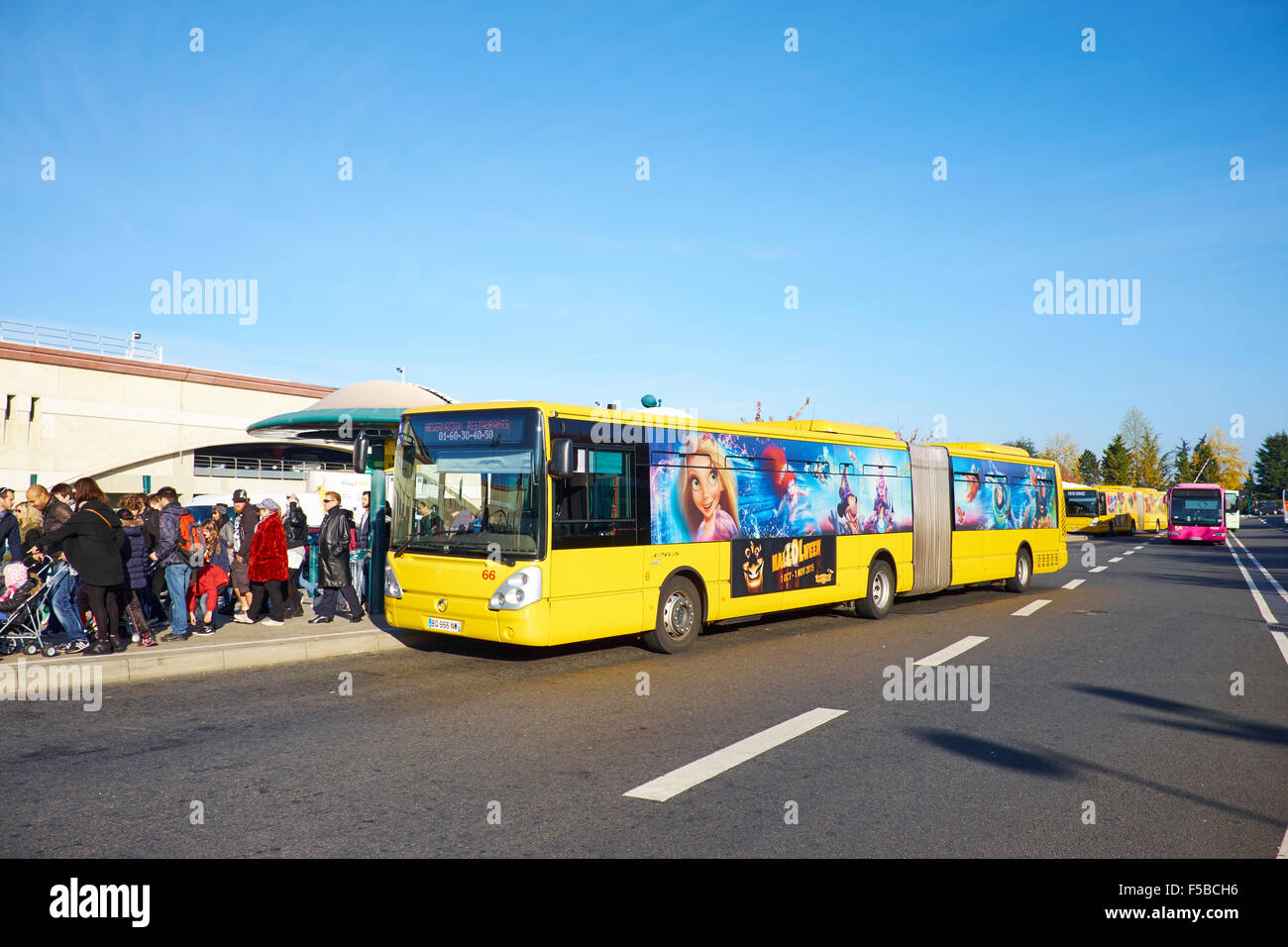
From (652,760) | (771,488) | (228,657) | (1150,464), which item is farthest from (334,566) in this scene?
(1150,464)

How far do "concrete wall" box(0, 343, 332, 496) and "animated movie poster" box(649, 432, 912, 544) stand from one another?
3749 centimetres

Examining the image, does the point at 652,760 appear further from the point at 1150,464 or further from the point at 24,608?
the point at 1150,464

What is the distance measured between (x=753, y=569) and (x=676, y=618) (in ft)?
5.66

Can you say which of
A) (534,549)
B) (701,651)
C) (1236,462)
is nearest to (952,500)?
(701,651)

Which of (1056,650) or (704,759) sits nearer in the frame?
(704,759)

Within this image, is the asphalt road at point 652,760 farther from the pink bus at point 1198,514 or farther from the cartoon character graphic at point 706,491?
the pink bus at point 1198,514

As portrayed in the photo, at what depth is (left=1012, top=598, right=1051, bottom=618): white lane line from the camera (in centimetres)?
1563

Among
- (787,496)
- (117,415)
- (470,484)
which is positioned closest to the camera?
(470,484)

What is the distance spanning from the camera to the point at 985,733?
728 cm

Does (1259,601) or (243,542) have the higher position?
(243,542)

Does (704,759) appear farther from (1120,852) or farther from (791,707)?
(1120,852)

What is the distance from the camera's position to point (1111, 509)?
2265 inches

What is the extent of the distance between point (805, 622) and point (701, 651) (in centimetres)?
376

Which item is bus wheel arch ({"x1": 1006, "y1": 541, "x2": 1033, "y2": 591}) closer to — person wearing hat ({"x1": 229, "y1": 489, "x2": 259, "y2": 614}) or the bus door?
the bus door
